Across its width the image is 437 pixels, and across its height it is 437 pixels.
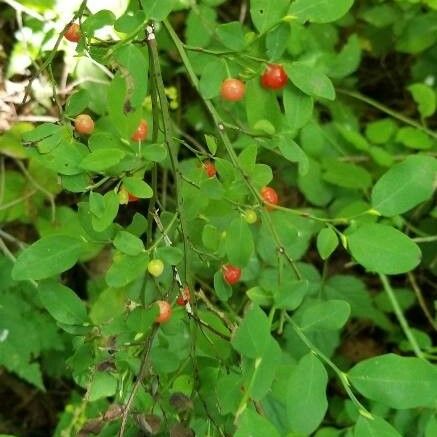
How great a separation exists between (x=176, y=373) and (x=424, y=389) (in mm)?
378

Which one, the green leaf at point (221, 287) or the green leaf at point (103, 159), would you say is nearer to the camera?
the green leaf at point (103, 159)

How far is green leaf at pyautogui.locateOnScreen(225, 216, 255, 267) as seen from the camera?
1161 millimetres

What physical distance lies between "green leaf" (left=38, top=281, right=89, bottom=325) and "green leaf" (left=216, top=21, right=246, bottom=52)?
454mm

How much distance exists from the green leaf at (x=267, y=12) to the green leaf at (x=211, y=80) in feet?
0.32

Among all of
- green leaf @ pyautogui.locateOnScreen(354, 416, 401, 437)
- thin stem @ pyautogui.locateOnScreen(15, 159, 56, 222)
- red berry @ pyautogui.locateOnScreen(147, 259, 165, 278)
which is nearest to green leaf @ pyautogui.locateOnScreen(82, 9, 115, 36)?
red berry @ pyautogui.locateOnScreen(147, 259, 165, 278)

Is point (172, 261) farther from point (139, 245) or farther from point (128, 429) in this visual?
point (128, 429)

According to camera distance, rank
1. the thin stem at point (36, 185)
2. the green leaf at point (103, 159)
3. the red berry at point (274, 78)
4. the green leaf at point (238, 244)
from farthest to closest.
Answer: the thin stem at point (36, 185)
the red berry at point (274, 78)
the green leaf at point (238, 244)
the green leaf at point (103, 159)

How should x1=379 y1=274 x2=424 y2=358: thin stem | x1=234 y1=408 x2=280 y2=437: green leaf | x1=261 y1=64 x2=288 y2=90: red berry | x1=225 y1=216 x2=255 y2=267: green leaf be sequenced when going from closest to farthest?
x1=234 y1=408 x2=280 y2=437: green leaf → x1=225 y1=216 x2=255 y2=267: green leaf → x1=261 y1=64 x2=288 y2=90: red berry → x1=379 y1=274 x2=424 y2=358: thin stem

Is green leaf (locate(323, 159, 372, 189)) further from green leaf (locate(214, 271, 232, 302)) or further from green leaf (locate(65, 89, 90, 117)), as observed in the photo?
green leaf (locate(65, 89, 90, 117))

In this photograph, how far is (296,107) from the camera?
4.07ft

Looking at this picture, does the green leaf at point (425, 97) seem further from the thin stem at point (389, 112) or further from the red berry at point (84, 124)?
the red berry at point (84, 124)

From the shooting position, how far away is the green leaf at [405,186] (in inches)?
45.9

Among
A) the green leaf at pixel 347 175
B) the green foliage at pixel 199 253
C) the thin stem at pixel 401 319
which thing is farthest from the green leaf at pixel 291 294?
the green leaf at pixel 347 175

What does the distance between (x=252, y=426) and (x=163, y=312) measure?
221 millimetres
